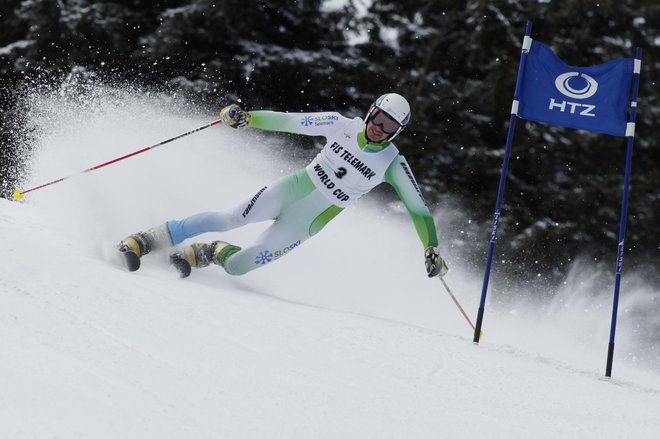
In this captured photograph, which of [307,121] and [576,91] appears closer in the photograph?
[576,91]

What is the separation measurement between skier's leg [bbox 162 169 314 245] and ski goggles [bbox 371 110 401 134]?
65cm

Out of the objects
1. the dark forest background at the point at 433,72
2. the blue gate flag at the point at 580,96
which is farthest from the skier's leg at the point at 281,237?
the dark forest background at the point at 433,72

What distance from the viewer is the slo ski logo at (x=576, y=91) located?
5824 mm

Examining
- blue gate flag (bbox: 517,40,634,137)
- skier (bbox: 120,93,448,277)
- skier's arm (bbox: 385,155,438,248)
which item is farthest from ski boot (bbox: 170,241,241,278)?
blue gate flag (bbox: 517,40,634,137)

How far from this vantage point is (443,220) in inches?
594

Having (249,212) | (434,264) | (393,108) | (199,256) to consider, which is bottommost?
(199,256)

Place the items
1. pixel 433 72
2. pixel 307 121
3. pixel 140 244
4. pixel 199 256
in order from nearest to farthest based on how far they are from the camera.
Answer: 1. pixel 140 244
2. pixel 199 256
3. pixel 307 121
4. pixel 433 72

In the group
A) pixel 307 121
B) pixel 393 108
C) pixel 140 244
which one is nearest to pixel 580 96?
pixel 393 108

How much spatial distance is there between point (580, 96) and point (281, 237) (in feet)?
7.41

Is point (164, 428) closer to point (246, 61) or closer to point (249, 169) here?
point (249, 169)

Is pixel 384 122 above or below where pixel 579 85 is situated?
below

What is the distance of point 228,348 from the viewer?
3.99m

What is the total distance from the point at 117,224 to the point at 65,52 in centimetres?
776

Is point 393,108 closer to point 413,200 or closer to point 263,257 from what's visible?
point 413,200
